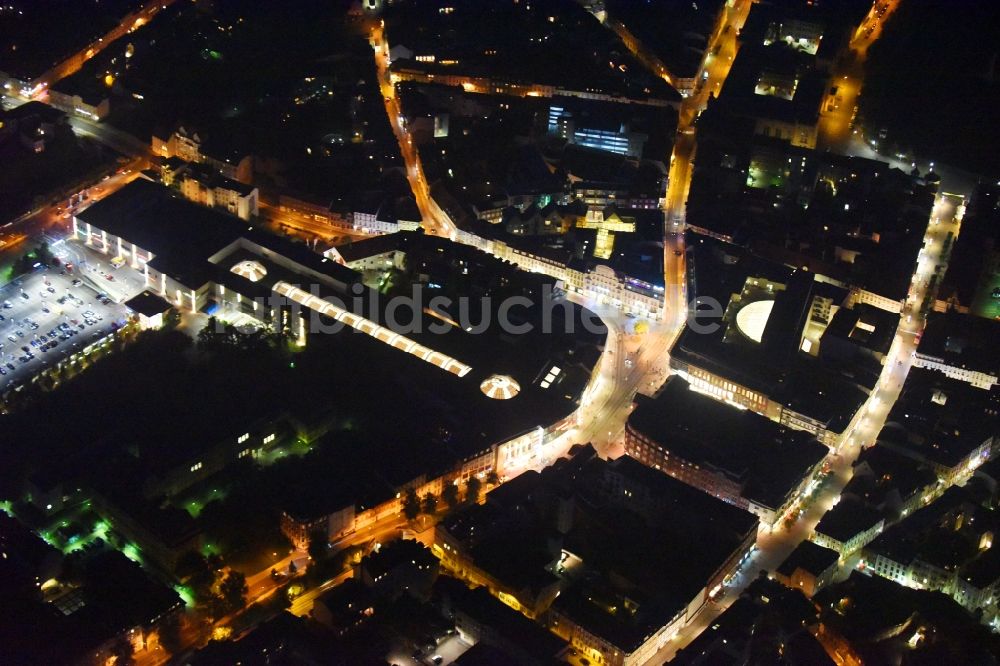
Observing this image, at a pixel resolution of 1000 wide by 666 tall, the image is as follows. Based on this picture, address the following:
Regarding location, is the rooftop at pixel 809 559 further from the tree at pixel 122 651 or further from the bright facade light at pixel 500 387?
the tree at pixel 122 651

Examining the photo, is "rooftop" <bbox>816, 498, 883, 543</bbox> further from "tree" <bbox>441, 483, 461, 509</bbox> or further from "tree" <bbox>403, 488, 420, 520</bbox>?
"tree" <bbox>403, 488, 420, 520</bbox>

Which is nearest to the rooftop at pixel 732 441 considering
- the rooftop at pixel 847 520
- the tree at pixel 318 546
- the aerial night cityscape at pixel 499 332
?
the aerial night cityscape at pixel 499 332

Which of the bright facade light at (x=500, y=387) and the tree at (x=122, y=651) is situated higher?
the bright facade light at (x=500, y=387)

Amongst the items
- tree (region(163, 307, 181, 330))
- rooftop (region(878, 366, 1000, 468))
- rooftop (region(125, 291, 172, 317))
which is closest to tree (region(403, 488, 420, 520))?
tree (region(163, 307, 181, 330))

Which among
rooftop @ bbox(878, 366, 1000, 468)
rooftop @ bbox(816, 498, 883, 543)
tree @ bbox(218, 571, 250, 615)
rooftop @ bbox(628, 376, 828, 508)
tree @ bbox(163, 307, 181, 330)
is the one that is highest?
rooftop @ bbox(878, 366, 1000, 468)

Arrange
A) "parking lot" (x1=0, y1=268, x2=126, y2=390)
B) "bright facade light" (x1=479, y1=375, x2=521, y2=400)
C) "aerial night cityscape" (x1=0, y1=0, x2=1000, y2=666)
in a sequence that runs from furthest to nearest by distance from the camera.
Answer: "parking lot" (x1=0, y1=268, x2=126, y2=390) < "bright facade light" (x1=479, y1=375, x2=521, y2=400) < "aerial night cityscape" (x1=0, y1=0, x2=1000, y2=666)

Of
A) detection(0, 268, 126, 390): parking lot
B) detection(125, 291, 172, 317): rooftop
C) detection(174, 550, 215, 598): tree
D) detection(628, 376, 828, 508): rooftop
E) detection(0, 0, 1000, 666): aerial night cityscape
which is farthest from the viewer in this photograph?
detection(125, 291, 172, 317): rooftop
